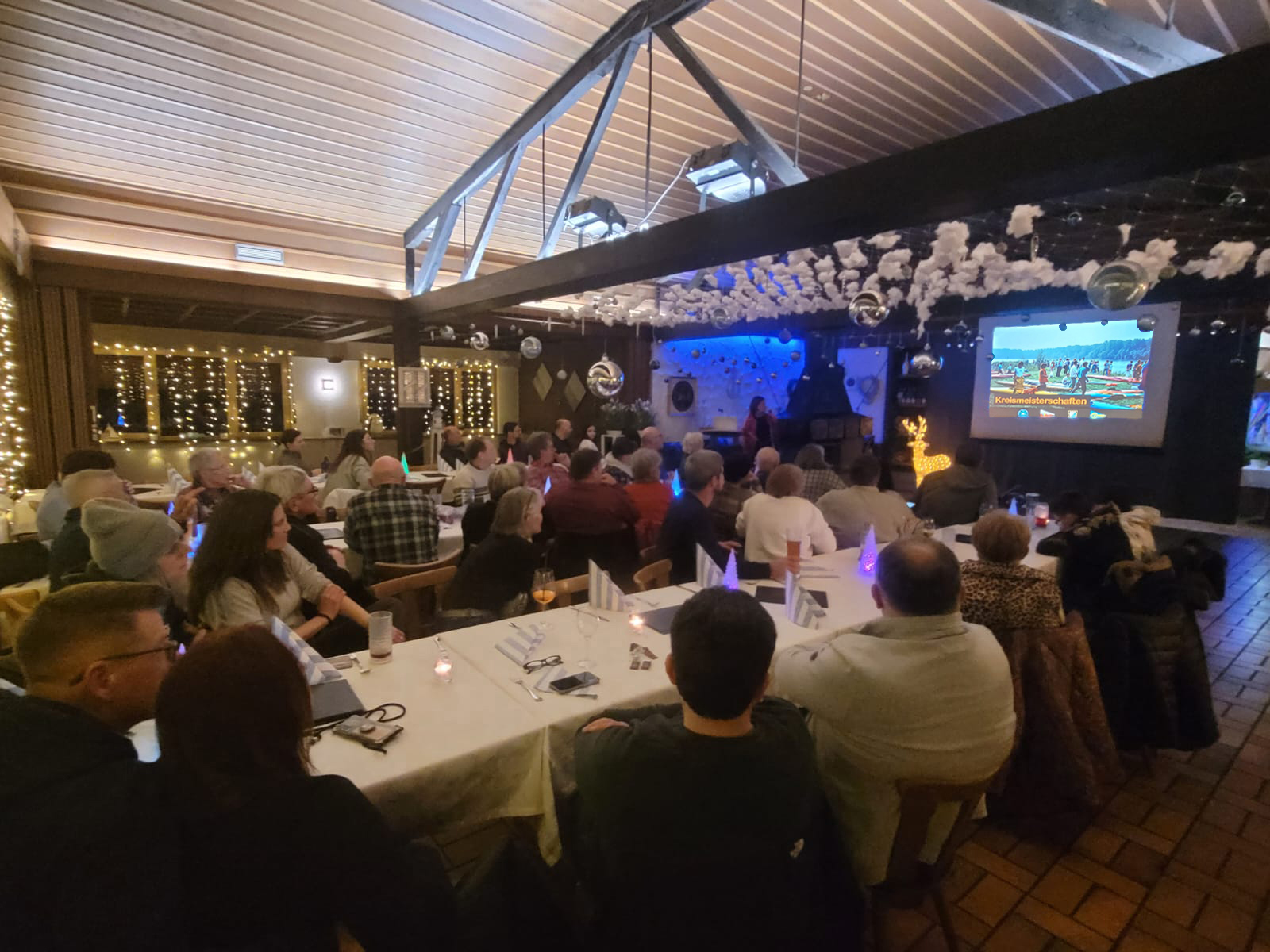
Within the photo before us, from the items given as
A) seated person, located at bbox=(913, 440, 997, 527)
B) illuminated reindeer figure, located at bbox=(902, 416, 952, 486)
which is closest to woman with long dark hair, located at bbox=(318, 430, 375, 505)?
seated person, located at bbox=(913, 440, 997, 527)

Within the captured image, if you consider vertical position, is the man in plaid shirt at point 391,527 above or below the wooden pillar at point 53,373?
below

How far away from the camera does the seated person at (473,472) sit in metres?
5.72

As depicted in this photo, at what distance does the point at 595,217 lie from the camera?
4.30m

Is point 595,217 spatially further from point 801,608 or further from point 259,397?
point 259,397

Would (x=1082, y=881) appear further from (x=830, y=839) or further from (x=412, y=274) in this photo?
(x=412, y=274)

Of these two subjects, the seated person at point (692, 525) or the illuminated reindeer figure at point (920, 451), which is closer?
the seated person at point (692, 525)

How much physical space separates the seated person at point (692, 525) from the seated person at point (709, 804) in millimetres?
2106

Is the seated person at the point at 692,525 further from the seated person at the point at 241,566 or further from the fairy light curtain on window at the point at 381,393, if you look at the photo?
the fairy light curtain on window at the point at 381,393

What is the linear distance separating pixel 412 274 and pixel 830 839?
22.0 ft

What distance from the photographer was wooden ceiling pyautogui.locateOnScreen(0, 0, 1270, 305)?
3.08 m

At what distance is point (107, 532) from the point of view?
2.34 m

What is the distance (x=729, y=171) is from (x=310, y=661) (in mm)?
3091

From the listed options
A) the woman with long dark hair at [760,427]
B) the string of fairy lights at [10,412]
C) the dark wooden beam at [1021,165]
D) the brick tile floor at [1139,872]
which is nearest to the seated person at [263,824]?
the brick tile floor at [1139,872]

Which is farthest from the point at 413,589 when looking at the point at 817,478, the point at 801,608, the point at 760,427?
the point at 760,427
